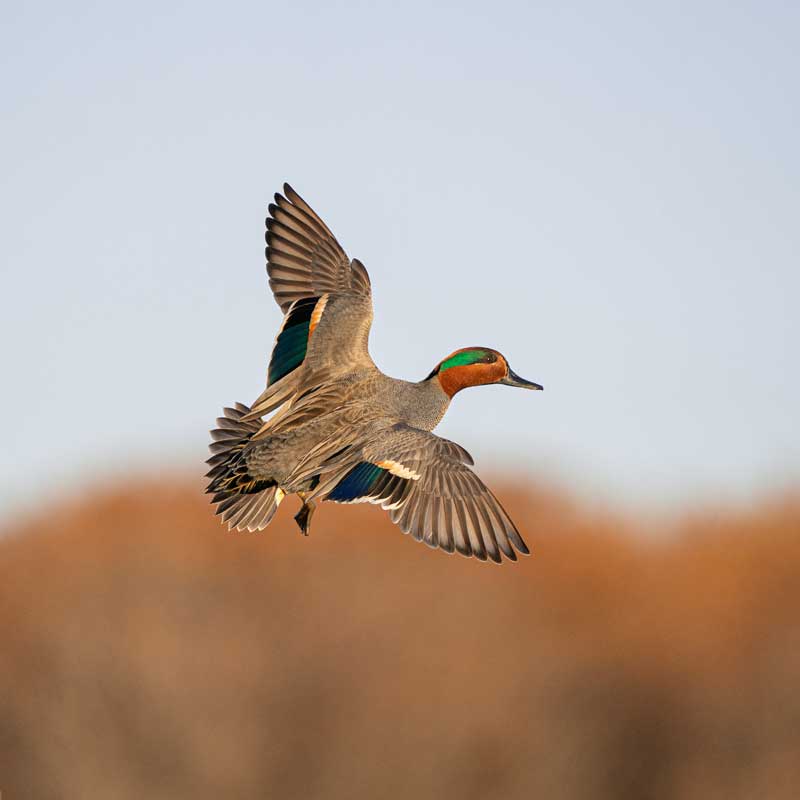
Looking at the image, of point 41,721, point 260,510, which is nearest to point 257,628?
point 41,721

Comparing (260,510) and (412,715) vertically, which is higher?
(260,510)

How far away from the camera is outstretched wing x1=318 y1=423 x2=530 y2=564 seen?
439cm

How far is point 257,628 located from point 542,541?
6007 millimetres

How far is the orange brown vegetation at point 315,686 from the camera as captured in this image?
2325 centimetres

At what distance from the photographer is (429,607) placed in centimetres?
2419

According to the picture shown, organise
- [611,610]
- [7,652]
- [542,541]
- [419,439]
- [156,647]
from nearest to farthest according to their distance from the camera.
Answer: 1. [419,439]
2. [156,647]
3. [7,652]
4. [542,541]
5. [611,610]

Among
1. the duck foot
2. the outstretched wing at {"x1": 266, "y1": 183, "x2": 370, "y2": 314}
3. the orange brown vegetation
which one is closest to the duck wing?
the outstretched wing at {"x1": 266, "y1": 183, "x2": 370, "y2": 314}

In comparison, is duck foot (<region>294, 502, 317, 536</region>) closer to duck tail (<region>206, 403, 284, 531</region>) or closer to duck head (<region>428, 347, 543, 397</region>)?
duck tail (<region>206, 403, 284, 531</region>)

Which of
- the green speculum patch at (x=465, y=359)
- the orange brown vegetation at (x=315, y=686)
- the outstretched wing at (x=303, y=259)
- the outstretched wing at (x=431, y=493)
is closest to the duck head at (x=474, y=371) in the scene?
the green speculum patch at (x=465, y=359)

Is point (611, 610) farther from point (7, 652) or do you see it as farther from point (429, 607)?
point (7, 652)

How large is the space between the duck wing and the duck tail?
22 cm

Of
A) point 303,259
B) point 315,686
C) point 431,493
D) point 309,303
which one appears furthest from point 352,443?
point 315,686

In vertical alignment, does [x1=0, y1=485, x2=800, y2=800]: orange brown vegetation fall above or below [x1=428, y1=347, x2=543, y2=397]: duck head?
below

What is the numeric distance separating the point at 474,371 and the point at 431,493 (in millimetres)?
476
